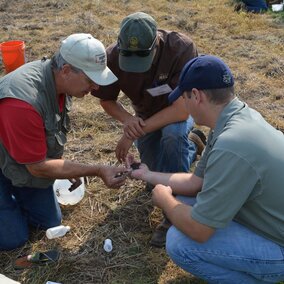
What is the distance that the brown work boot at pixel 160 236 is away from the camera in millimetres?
3213

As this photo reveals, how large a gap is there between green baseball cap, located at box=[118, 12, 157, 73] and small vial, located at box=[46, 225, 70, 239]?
1266 millimetres

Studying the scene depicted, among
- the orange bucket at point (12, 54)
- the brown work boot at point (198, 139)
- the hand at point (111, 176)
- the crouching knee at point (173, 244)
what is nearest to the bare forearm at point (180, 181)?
the hand at point (111, 176)

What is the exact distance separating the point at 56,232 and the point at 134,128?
97cm

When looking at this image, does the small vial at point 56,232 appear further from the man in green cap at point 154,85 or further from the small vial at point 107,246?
the man in green cap at point 154,85

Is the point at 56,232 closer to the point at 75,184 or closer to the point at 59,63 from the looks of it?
the point at 75,184

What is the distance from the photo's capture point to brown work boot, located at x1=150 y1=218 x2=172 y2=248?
321 cm

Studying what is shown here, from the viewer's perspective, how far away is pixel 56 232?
3299 mm

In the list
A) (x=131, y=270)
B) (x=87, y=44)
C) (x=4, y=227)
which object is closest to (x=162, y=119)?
(x=87, y=44)

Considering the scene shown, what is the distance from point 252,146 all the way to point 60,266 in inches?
63.6

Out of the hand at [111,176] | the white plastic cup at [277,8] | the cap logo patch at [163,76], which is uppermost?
the cap logo patch at [163,76]

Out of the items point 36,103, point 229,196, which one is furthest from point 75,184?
point 229,196

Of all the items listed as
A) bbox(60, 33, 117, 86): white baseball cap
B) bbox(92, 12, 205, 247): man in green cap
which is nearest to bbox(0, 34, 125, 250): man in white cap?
bbox(60, 33, 117, 86): white baseball cap

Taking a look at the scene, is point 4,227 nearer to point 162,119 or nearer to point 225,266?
point 162,119

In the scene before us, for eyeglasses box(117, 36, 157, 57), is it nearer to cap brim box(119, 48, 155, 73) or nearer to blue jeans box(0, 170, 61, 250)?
cap brim box(119, 48, 155, 73)
